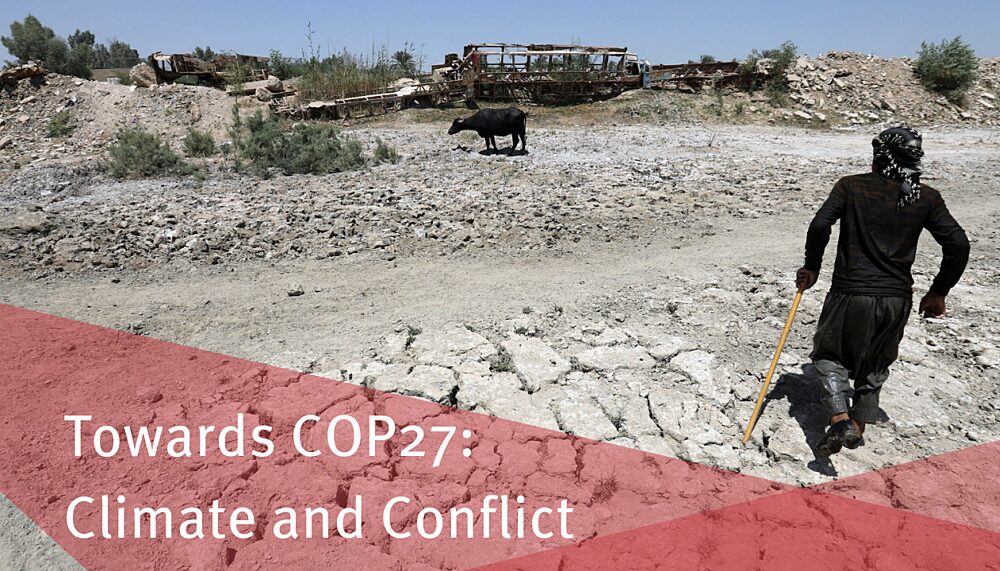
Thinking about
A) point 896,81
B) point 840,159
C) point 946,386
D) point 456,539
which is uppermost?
point 896,81

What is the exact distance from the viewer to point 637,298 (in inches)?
184

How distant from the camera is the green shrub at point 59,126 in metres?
14.1

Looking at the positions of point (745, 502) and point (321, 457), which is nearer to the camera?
point (745, 502)

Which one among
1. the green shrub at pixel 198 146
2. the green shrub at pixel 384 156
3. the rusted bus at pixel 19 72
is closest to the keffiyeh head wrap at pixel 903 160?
the green shrub at pixel 384 156

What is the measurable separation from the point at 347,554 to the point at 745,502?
186cm

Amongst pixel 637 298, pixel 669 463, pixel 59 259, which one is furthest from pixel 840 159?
pixel 59 259

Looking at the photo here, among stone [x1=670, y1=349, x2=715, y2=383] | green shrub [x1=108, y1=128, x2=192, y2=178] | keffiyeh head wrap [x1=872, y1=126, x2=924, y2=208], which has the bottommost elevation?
stone [x1=670, y1=349, x2=715, y2=383]

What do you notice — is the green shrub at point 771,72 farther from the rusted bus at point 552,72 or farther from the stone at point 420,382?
the stone at point 420,382

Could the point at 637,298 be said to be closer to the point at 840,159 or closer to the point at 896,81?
the point at 840,159

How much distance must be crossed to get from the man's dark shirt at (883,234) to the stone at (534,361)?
67.6 inches

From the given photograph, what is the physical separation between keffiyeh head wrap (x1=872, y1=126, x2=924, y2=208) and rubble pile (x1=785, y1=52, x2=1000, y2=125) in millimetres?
16111

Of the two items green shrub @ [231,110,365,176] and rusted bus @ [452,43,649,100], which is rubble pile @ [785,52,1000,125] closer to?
rusted bus @ [452,43,649,100]

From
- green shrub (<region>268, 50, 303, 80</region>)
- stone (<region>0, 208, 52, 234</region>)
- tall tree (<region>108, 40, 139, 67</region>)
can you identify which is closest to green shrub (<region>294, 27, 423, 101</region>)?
green shrub (<region>268, 50, 303, 80</region>)

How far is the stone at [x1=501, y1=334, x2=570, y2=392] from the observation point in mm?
3557
